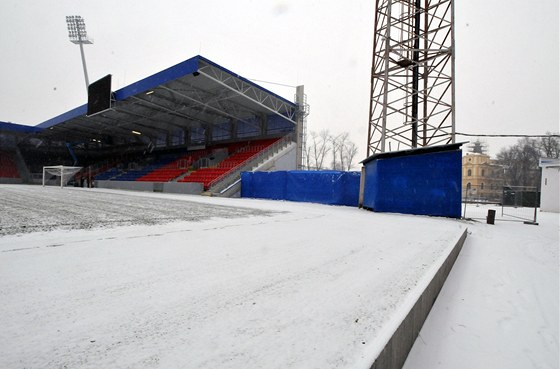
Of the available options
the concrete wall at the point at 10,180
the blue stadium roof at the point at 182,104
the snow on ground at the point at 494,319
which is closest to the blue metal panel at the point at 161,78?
the blue stadium roof at the point at 182,104

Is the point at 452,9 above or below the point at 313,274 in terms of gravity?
above

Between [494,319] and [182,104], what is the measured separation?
25.4 metres

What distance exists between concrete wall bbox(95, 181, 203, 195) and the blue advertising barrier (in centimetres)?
354

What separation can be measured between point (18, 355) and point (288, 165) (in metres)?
22.8

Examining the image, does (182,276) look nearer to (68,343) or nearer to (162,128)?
(68,343)

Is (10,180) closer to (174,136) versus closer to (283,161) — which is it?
(174,136)

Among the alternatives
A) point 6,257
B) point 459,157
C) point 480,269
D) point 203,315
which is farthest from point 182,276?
point 459,157

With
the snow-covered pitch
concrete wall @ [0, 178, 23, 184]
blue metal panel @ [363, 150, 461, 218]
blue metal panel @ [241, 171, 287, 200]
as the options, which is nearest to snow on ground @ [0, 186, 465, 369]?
the snow-covered pitch

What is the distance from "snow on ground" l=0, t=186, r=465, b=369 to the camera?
1.37m

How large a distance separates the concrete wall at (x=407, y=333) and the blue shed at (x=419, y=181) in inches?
313

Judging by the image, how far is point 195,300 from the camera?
200 cm

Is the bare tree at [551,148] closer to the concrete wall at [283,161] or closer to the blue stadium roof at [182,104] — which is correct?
the concrete wall at [283,161]

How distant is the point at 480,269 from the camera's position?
12.1 ft

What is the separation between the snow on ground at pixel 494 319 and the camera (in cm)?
177
